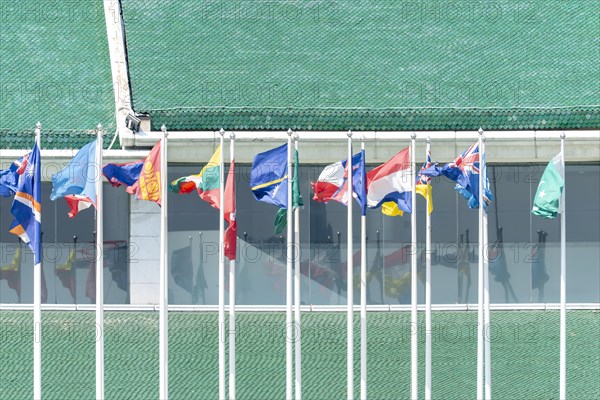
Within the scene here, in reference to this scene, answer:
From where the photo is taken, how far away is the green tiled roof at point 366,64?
26984 mm

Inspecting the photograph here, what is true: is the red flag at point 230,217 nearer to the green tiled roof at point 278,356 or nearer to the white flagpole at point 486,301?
the green tiled roof at point 278,356

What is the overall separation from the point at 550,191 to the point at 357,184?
3428 millimetres

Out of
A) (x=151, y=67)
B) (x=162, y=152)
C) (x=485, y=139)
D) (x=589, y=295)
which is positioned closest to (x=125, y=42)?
→ (x=151, y=67)

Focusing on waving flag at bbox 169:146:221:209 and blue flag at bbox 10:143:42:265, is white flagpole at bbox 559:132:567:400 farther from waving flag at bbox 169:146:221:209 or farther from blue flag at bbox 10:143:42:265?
blue flag at bbox 10:143:42:265

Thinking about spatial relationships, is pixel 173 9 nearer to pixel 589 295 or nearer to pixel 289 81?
pixel 289 81

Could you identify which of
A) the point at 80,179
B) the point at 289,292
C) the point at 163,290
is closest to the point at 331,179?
the point at 289,292

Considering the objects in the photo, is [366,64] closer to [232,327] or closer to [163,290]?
[232,327]

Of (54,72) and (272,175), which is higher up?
(54,72)

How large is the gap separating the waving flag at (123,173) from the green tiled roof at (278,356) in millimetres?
3142

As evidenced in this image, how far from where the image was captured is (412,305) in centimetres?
2547

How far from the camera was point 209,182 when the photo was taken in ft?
81.9

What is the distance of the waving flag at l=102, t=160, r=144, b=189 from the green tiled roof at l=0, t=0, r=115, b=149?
2.28 metres

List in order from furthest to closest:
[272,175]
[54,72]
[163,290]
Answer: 1. [54,72]
2. [272,175]
3. [163,290]

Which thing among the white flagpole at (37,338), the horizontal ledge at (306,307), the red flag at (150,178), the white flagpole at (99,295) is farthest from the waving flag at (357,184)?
the white flagpole at (37,338)
